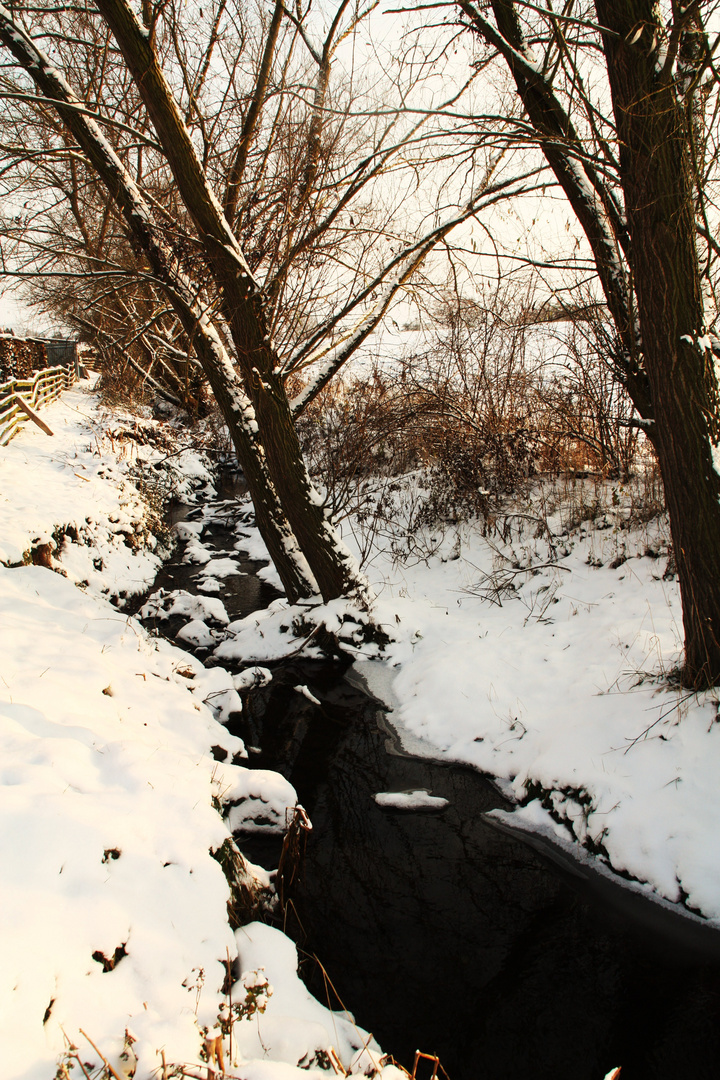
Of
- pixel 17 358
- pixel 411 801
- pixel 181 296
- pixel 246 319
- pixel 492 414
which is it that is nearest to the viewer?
pixel 411 801

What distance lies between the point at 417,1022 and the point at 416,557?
6466 millimetres

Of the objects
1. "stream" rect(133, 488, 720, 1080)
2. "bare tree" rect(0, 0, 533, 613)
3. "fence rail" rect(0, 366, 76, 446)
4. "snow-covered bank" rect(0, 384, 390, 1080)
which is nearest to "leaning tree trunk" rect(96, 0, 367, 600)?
"bare tree" rect(0, 0, 533, 613)

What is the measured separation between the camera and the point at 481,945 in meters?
3.33

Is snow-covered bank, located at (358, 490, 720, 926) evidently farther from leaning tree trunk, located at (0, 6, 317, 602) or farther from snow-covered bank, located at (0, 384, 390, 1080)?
snow-covered bank, located at (0, 384, 390, 1080)

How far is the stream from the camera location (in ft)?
Result: 9.18

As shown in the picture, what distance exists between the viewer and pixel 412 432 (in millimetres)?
9164

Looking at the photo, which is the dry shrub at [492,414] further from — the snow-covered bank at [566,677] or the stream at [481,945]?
the stream at [481,945]

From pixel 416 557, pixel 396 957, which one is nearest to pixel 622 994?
pixel 396 957

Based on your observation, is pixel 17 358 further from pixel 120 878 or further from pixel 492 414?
pixel 120 878

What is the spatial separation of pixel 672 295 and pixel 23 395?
1427cm

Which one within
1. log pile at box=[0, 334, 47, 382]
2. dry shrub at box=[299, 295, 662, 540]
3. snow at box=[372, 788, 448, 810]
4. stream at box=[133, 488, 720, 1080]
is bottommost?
stream at box=[133, 488, 720, 1080]

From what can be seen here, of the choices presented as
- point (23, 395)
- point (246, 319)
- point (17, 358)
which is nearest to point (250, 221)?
point (246, 319)

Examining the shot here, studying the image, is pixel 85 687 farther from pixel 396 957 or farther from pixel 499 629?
pixel 499 629

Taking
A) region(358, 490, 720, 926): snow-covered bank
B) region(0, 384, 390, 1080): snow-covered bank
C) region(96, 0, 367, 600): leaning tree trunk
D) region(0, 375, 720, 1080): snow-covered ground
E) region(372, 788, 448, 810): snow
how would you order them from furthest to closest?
region(96, 0, 367, 600): leaning tree trunk < region(372, 788, 448, 810): snow < region(358, 490, 720, 926): snow-covered bank < region(0, 375, 720, 1080): snow-covered ground < region(0, 384, 390, 1080): snow-covered bank
